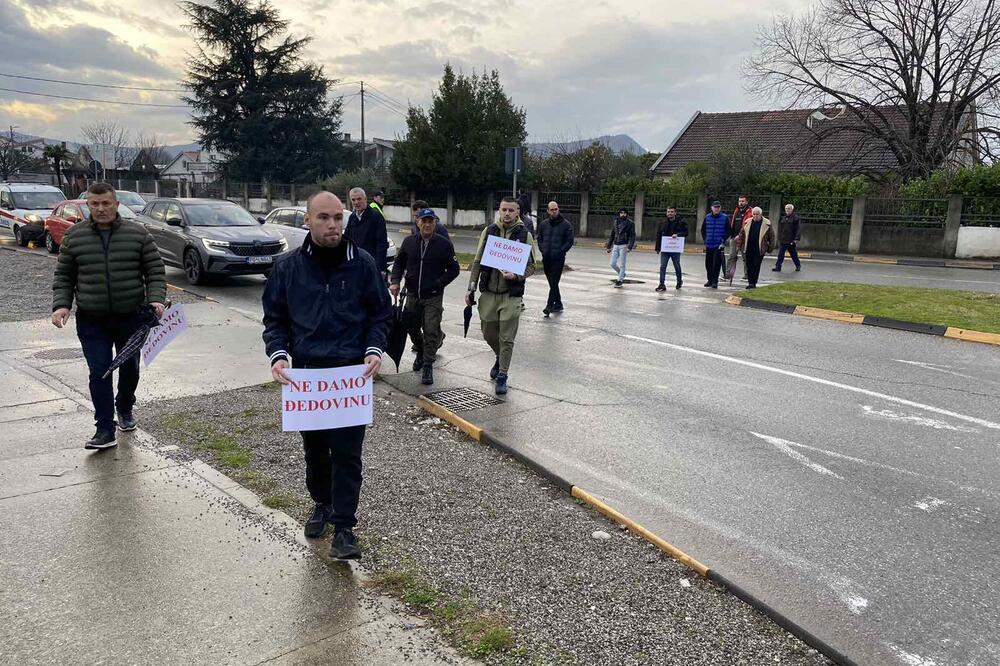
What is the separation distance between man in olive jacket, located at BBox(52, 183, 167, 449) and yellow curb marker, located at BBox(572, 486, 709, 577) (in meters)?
3.53

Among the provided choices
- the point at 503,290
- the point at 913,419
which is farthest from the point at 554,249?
the point at 913,419

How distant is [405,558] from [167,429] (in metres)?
3.05

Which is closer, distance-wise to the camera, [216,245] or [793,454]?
[793,454]

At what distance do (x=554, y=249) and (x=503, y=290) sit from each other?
16.8 ft

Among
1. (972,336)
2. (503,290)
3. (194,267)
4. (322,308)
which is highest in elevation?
(322,308)

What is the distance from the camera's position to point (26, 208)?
23.2 m

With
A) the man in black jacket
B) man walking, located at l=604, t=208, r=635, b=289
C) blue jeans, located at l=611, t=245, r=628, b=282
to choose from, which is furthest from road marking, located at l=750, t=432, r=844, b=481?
blue jeans, located at l=611, t=245, r=628, b=282

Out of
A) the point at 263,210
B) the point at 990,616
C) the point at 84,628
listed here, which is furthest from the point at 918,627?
the point at 263,210

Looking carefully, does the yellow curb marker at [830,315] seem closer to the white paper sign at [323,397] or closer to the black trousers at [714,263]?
the black trousers at [714,263]

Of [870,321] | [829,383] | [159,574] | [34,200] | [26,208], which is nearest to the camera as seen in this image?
[159,574]

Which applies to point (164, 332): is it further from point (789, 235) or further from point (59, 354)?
point (789, 235)

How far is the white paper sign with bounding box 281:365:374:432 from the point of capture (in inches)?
148

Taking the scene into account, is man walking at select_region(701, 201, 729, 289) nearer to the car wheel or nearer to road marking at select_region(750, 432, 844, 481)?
road marking at select_region(750, 432, 844, 481)

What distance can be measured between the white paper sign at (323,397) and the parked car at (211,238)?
11448 millimetres
